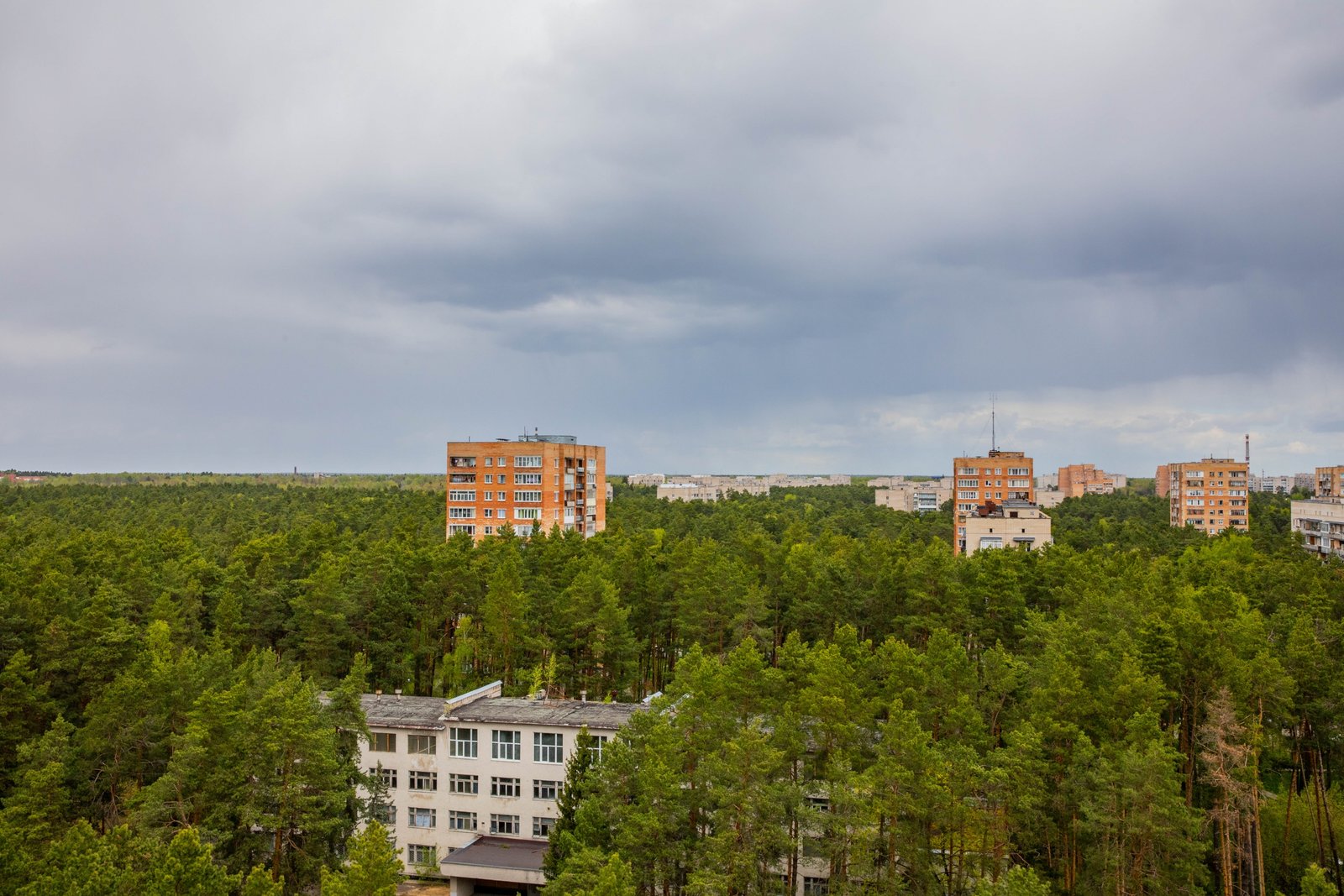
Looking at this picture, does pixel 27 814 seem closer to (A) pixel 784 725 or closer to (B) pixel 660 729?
(B) pixel 660 729

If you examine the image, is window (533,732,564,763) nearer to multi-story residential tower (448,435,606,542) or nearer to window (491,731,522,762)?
window (491,731,522,762)

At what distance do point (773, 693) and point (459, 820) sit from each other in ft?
49.6

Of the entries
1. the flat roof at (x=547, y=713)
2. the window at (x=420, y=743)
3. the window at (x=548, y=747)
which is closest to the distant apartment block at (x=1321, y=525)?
the flat roof at (x=547, y=713)

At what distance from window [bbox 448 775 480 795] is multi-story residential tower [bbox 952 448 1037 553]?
79646 mm

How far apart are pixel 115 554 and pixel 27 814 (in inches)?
1277

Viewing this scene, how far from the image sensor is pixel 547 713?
40.1m

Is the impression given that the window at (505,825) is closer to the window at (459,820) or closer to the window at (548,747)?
the window at (459,820)

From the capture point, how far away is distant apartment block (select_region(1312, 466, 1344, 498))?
5561 inches

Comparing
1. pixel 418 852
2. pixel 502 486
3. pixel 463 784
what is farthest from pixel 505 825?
pixel 502 486

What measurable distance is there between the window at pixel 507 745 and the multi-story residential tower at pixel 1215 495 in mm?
117140

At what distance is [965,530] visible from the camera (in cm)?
9306

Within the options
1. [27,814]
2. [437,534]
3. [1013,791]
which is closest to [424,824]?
[27,814]

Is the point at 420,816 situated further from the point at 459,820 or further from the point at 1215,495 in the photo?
the point at 1215,495

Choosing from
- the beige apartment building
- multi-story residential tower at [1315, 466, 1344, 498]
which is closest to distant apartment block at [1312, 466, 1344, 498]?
multi-story residential tower at [1315, 466, 1344, 498]
